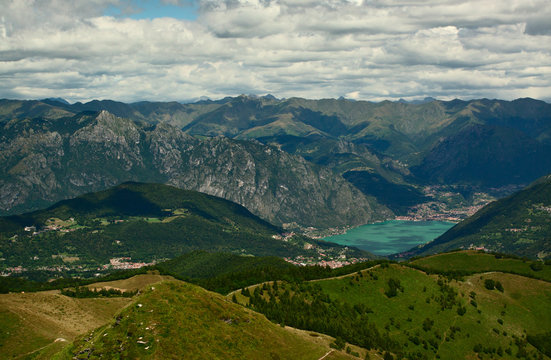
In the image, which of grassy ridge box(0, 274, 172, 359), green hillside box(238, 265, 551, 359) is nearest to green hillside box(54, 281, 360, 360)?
green hillside box(238, 265, 551, 359)

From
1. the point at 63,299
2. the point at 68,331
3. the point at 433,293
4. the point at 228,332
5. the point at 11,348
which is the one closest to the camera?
the point at 228,332

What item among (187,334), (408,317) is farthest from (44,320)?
(408,317)

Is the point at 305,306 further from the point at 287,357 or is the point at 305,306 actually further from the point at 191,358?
the point at 191,358

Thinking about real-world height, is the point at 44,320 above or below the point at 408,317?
above

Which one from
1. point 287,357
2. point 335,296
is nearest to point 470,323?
point 335,296

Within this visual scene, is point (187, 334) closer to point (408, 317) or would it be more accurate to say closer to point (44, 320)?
point (44, 320)

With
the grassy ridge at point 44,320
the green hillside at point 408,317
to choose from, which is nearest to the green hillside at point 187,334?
the green hillside at point 408,317
